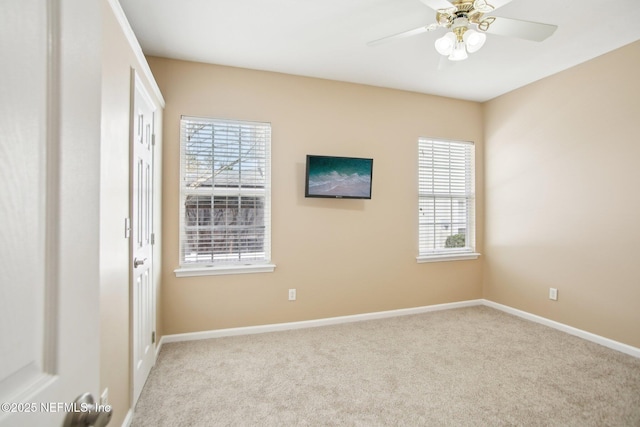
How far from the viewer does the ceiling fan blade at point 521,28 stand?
1.79m

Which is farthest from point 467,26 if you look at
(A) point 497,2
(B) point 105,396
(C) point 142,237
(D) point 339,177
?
(B) point 105,396

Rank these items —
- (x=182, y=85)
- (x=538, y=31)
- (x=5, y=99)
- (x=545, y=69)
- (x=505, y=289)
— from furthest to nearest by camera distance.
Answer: (x=505, y=289) → (x=545, y=69) → (x=182, y=85) → (x=538, y=31) → (x=5, y=99)

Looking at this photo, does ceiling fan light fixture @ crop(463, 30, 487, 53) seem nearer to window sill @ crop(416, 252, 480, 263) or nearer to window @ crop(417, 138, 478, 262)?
window @ crop(417, 138, 478, 262)

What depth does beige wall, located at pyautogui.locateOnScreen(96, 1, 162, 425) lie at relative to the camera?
1426 millimetres

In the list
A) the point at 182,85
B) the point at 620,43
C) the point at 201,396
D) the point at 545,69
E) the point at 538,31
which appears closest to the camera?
the point at 538,31

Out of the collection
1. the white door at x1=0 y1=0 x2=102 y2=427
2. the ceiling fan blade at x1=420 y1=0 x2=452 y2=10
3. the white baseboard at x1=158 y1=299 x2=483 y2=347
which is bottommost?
the white baseboard at x1=158 y1=299 x2=483 y2=347

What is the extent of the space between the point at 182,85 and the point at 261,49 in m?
0.87

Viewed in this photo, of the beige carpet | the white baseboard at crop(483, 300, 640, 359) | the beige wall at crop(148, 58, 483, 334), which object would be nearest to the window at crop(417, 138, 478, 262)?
the beige wall at crop(148, 58, 483, 334)

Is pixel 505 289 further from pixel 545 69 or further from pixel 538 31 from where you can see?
pixel 538 31

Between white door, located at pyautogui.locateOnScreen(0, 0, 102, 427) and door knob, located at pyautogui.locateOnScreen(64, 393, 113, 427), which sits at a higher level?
white door, located at pyautogui.locateOnScreen(0, 0, 102, 427)

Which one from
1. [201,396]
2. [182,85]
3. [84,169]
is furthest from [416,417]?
[182,85]

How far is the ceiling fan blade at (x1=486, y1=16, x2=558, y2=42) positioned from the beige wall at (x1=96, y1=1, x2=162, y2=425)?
7.13 feet

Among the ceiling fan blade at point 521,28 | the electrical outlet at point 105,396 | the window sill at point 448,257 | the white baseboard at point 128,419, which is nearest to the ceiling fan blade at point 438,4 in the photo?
the ceiling fan blade at point 521,28

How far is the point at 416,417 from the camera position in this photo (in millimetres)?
1882
